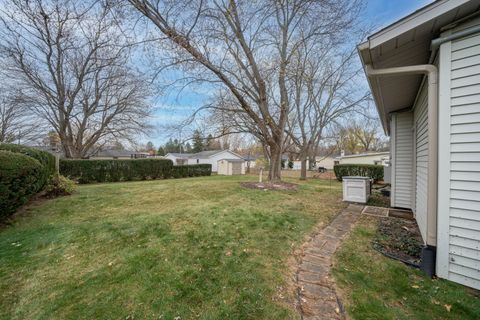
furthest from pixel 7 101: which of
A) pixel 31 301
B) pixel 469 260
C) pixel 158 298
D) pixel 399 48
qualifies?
pixel 469 260

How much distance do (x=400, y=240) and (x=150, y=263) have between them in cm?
415

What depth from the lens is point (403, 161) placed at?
581 centimetres

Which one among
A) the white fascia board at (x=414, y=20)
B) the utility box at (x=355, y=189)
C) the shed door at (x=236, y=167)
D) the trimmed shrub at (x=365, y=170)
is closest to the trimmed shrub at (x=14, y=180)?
the white fascia board at (x=414, y=20)

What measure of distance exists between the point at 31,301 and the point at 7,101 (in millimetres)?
20452

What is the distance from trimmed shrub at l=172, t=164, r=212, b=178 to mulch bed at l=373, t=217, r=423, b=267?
53.2 feet

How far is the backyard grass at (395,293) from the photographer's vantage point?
6.46 feet

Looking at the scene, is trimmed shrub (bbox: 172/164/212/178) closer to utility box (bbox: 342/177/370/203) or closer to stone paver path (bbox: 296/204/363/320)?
utility box (bbox: 342/177/370/203)

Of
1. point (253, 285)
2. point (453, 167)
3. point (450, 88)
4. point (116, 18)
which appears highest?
point (116, 18)

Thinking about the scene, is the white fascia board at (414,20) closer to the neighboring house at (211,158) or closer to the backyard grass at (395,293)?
the backyard grass at (395,293)

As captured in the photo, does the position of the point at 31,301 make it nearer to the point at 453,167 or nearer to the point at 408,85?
the point at 453,167

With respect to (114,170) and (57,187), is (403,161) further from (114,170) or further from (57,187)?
(114,170)

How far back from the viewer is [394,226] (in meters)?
4.34

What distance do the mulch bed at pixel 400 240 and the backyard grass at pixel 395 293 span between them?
26cm

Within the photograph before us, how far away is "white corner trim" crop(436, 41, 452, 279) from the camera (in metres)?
2.41
